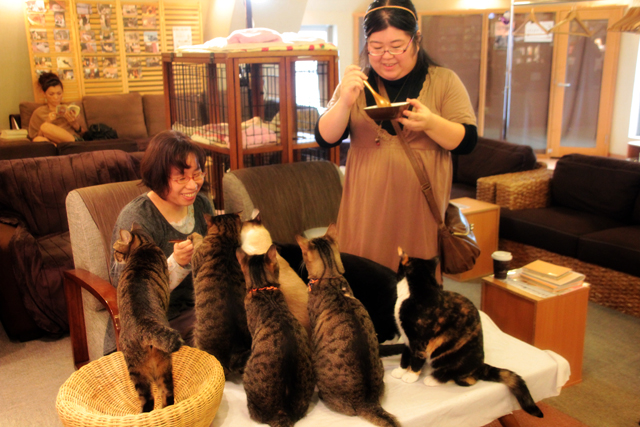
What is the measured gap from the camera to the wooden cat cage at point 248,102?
7.85 feet

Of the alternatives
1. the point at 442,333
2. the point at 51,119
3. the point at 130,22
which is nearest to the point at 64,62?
the point at 130,22

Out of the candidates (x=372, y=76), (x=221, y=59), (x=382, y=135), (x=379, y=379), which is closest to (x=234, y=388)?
(x=379, y=379)

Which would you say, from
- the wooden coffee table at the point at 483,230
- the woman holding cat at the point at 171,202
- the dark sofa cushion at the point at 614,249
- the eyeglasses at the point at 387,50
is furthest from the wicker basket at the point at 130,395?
the dark sofa cushion at the point at 614,249

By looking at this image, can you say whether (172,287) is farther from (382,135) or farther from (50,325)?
(50,325)

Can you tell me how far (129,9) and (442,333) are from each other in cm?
628

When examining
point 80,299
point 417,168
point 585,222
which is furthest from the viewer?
point 585,222

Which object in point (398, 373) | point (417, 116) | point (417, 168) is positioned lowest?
point (398, 373)

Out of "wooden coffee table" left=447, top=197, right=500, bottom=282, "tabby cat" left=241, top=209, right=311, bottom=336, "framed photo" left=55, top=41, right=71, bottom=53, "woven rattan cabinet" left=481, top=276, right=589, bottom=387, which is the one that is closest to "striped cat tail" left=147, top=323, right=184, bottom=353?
"tabby cat" left=241, top=209, right=311, bottom=336

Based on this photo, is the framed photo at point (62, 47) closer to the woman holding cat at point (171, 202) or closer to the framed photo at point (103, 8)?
the framed photo at point (103, 8)

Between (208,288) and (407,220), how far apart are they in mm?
690

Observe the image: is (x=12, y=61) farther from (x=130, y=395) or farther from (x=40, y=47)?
(x=130, y=395)

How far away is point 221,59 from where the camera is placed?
231 centimetres

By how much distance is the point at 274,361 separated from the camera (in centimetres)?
115

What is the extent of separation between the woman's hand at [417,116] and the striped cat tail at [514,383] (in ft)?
2.26
